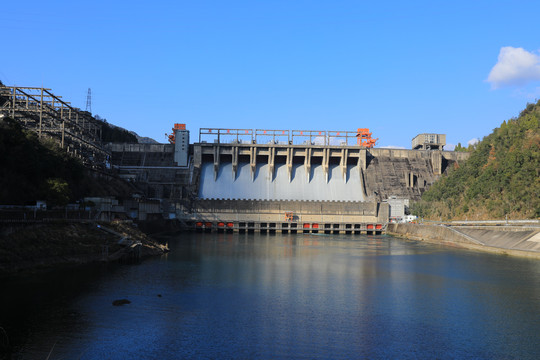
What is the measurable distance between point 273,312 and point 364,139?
8227 cm

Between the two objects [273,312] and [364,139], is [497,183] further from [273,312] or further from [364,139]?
[273,312]

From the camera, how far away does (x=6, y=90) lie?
58.6 meters

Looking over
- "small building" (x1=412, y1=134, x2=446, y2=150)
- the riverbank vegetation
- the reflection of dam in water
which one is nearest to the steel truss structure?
the riverbank vegetation

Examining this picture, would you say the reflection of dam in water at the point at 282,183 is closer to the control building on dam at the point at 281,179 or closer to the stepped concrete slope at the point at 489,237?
the control building on dam at the point at 281,179

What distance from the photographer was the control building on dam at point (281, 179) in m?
87.8

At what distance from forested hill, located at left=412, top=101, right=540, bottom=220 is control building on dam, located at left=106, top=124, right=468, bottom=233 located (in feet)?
28.5

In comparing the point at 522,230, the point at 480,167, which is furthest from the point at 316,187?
the point at 522,230

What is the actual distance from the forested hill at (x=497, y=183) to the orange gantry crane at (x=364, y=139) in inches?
654

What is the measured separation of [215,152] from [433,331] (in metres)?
77.0

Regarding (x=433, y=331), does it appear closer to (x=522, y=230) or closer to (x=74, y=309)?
(x=74, y=309)

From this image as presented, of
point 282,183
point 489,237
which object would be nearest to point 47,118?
point 282,183

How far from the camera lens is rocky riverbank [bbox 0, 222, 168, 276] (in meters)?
32.2

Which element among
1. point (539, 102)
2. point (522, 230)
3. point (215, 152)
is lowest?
point (522, 230)

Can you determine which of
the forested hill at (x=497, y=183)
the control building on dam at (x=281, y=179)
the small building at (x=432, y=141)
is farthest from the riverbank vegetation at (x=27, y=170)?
the small building at (x=432, y=141)
